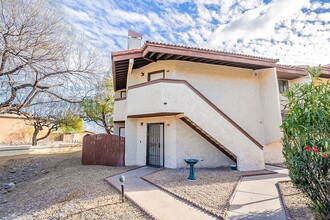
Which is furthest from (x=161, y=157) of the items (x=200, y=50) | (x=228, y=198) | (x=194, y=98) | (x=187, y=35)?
(x=187, y=35)

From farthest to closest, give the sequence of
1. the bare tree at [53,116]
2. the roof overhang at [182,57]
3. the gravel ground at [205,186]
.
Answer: the bare tree at [53,116]
the roof overhang at [182,57]
the gravel ground at [205,186]

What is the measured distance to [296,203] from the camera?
5430mm

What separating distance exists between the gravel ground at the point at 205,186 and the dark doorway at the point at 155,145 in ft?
6.51

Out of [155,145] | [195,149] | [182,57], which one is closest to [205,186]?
[195,149]

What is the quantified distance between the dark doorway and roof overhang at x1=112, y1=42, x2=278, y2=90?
4368 millimetres

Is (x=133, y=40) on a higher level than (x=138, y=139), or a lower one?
higher

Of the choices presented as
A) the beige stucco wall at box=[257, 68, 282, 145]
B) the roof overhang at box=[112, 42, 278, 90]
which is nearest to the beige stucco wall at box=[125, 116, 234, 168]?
the beige stucco wall at box=[257, 68, 282, 145]

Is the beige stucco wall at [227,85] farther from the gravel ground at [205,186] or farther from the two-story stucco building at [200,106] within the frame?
the gravel ground at [205,186]

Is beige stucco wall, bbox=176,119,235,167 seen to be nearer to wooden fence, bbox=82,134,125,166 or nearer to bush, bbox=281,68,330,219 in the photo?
wooden fence, bbox=82,134,125,166

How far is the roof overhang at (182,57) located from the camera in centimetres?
1004

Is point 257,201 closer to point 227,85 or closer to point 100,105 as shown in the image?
point 227,85

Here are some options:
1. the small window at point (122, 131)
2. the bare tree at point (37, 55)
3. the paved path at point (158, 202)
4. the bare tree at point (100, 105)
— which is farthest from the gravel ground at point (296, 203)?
the bare tree at point (100, 105)

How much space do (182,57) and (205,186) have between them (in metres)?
7.44

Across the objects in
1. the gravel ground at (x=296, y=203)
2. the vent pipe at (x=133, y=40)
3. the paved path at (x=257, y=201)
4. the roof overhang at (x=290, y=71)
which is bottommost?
the paved path at (x=257, y=201)
